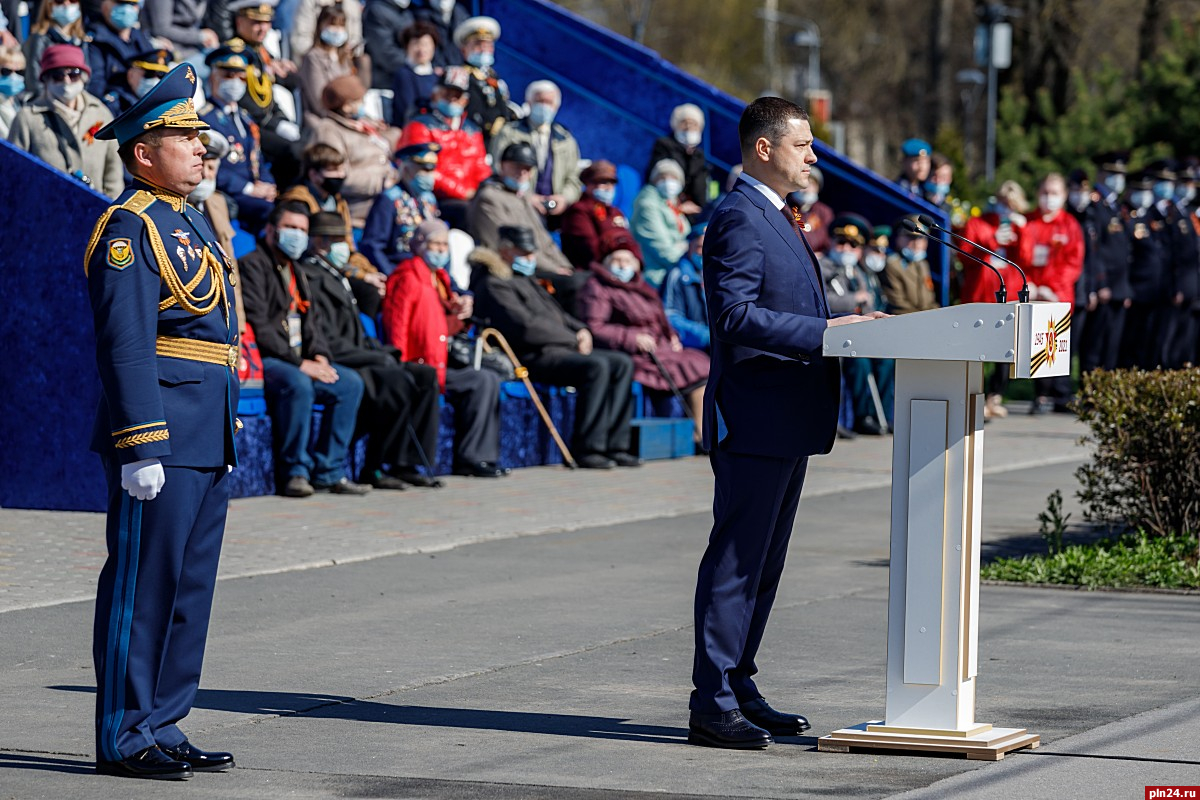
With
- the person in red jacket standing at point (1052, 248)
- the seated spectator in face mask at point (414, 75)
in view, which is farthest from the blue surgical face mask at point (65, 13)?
the person in red jacket standing at point (1052, 248)

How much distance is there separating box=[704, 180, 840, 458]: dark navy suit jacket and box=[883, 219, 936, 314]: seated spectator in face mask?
38.6 feet

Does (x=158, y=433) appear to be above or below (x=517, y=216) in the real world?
below

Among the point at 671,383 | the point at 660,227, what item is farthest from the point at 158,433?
the point at 660,227

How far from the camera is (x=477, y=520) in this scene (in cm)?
1157

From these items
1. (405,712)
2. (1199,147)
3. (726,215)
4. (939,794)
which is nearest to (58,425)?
(405,712)

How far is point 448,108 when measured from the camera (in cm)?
1648

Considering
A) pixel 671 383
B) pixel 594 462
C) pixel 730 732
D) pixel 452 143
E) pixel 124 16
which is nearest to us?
pixel 730 732

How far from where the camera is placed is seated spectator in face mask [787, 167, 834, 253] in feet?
57.2

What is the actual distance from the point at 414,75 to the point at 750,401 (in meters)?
11.5

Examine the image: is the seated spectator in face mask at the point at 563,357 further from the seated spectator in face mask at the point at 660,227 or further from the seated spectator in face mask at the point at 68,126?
the seated spectator in face mask at the point at 68,126

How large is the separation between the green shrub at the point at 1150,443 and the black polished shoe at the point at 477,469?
4.78 metres

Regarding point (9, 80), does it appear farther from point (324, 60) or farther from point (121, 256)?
point (121, 256)

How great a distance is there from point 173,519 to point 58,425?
6082 mm

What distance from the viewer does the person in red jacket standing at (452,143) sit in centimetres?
1622
